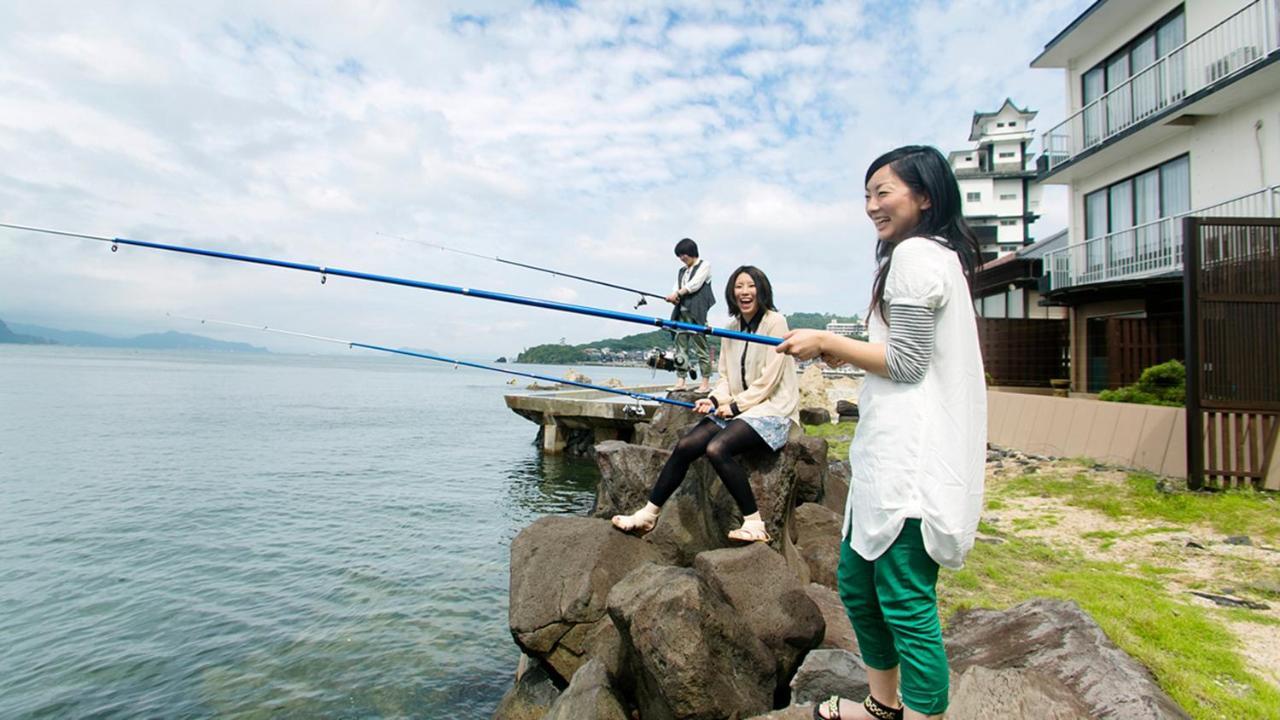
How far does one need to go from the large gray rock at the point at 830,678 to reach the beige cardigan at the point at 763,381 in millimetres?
1969

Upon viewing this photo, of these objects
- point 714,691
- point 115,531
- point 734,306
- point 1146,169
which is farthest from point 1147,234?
point 115,531

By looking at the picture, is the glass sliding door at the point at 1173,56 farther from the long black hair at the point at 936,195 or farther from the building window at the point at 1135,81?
the long black hair at the point at 936,195

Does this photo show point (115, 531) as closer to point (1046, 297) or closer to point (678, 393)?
point (678, 393)

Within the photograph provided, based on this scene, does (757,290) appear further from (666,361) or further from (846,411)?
(846,411)

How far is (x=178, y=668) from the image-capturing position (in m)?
6.53

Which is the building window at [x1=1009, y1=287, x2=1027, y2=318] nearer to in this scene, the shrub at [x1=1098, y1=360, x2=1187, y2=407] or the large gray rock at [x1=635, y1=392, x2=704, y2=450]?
the shrub at [x1=1098, y1=360, x2=1187, y2=407]

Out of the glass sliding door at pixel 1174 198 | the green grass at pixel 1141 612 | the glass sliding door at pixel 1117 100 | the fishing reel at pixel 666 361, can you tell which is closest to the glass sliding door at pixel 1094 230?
the glass sliding door at pixel 1174 198

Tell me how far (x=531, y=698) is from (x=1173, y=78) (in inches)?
693

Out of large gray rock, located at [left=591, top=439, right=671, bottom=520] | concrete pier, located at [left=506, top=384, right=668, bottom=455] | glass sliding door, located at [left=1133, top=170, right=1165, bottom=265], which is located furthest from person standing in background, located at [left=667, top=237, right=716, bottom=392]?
glass sliding door, located at [left=1133, top=170, right=1165, bottom=265]

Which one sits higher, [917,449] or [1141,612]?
[917,449]

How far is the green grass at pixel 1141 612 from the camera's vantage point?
3.48m

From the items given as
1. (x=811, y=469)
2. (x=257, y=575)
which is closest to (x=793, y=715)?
(x=811, y=469)

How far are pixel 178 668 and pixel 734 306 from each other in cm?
628

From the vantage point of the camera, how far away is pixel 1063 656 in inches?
127
